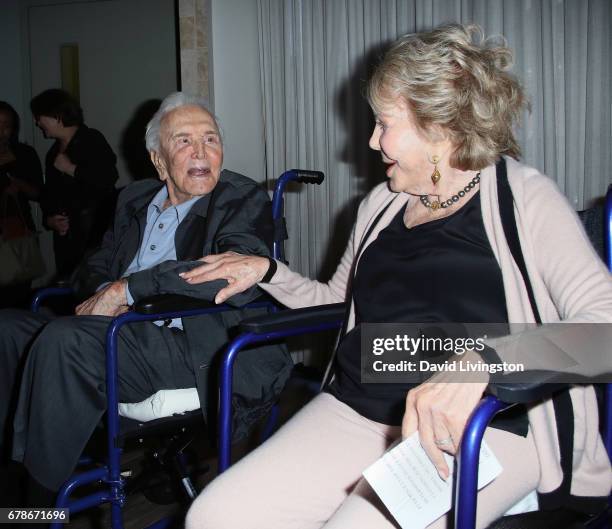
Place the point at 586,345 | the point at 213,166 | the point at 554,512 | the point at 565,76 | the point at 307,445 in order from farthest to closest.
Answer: the point at 565,76 < the point at 213,166 < the point at 307,445 < the point at 554,512 < the point at 586,345

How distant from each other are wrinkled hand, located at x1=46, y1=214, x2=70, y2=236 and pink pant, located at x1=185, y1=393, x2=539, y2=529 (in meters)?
1.99

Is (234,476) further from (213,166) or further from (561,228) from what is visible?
A: (213,166)

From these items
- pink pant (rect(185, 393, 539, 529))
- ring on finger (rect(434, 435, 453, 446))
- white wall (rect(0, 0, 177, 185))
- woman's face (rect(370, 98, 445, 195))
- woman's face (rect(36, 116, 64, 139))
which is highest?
white wall (rect(0, 0, 177, 185))

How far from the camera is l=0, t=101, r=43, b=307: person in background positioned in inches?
113

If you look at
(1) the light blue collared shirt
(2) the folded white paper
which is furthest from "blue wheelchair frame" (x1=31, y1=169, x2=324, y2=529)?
(2) the folded white paper

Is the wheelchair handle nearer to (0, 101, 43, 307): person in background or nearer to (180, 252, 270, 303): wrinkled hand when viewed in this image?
(180, 252, 270, 303): wrinkled hand

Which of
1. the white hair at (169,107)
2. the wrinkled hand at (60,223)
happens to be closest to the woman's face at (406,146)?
the white hair at (169,107)

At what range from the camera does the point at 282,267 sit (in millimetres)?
1506

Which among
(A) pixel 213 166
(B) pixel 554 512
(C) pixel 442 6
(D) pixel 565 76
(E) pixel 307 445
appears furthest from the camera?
(C) pixel 442 6

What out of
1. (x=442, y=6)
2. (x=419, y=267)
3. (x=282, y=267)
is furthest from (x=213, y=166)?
(x=442, y=6)

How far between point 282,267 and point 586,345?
776 millimetres

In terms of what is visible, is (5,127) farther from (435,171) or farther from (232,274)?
(435,171)

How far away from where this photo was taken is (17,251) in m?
2.80

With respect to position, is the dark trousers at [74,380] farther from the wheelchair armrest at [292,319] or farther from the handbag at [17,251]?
the handbag at [17,251]
